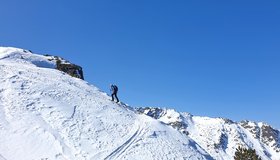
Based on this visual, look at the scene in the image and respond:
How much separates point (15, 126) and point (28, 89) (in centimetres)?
818

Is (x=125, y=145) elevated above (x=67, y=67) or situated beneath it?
situated beneath

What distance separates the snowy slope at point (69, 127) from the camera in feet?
107

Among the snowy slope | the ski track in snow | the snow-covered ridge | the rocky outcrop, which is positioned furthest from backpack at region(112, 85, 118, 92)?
the rocky outcrop

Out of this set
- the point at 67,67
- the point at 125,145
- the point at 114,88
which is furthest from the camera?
the point at 67,67

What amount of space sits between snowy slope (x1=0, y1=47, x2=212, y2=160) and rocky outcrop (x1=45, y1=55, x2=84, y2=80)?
1945cm

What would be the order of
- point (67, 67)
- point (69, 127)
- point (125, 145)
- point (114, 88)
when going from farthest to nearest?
point (67, 67) → point (114, 88) → point (69, 127) → point (125, 145)

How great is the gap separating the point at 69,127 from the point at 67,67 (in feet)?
115

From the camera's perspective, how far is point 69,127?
3647 cm

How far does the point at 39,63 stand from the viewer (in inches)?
2456

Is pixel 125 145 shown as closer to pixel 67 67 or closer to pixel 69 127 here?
pixel 69 127

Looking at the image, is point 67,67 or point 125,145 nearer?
point 125,145

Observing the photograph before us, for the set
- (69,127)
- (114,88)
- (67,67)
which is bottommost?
(69,127)

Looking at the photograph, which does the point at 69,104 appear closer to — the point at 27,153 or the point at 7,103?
the point at 7,103

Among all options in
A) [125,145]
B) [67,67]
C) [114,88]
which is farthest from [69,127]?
[67,67]
